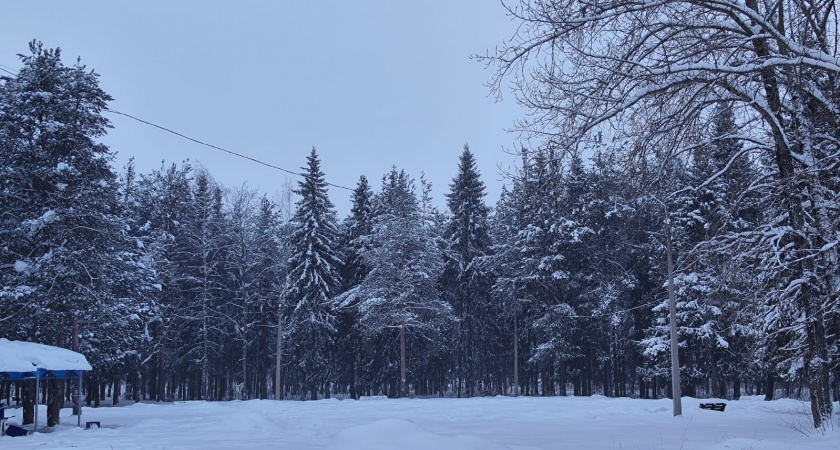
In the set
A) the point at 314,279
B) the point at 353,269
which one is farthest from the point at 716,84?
the point at 353,269

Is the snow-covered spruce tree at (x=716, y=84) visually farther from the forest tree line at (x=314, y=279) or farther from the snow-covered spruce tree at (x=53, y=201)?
the snow-covered spruce tree at (x=53, y=201)

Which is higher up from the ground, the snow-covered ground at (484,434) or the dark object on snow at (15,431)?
the snow-covered ground at (484,434)

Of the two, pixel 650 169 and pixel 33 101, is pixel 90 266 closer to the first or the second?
pixel 33 101

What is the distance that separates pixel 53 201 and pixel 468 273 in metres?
30.7

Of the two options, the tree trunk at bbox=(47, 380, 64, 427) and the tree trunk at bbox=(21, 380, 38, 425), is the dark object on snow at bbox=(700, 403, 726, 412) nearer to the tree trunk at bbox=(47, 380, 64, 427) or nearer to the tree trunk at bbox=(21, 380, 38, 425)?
the tree trunk at bbox=(47, 380, 64, 427)

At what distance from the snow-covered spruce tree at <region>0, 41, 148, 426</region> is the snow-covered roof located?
2566mm

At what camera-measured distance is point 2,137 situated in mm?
25578

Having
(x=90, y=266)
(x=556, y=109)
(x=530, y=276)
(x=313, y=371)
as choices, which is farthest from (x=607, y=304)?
(x=556, y=109)

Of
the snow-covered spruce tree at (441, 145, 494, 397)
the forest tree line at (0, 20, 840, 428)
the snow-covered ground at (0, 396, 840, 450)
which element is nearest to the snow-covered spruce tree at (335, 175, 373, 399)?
the forest tree line at (0, 20, 840, 428)

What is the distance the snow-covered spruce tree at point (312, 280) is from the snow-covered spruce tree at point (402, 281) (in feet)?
8.20

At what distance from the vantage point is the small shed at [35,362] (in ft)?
67.8

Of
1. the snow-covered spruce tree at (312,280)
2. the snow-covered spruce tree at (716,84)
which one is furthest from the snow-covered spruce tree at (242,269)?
the snow-covered spruce tree at (716,84)

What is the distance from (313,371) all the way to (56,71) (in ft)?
92.2

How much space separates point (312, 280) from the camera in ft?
149
